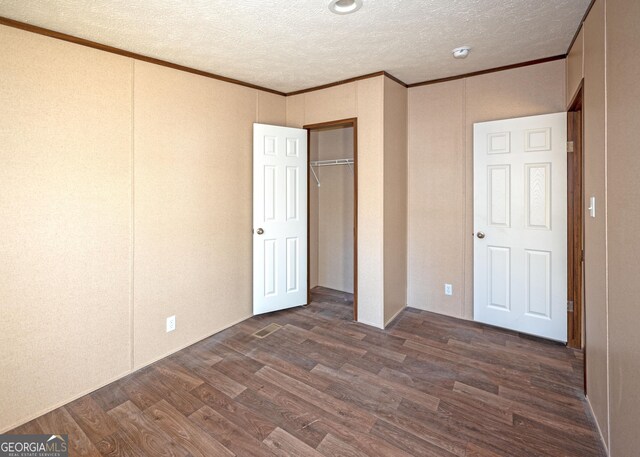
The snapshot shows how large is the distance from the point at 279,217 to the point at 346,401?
79.6 inches

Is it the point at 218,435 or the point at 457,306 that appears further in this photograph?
the point at 457,306

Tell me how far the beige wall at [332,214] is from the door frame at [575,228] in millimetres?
2313

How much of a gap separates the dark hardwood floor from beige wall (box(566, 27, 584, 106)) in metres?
2.14

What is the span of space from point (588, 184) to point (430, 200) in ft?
5.27

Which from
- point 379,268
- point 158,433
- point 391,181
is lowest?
point 158,433

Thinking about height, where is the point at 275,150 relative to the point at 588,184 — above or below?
above

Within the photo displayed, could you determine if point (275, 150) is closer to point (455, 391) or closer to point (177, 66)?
point (177, 66)

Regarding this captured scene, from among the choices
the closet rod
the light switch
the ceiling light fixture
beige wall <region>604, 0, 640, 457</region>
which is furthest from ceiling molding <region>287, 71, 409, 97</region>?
the light switch

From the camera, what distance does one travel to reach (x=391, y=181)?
329 cm

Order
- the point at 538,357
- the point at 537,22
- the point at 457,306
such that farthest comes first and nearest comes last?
the point at 457,306, the point at 538,357, the point at 537,22

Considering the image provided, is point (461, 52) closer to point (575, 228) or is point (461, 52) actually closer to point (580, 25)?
point (580, 25)

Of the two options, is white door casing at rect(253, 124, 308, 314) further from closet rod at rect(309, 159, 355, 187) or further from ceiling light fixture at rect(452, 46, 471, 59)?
ceiling light fixture at rect(452, 46, 471, 59)

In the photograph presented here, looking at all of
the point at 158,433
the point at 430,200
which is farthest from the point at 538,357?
the point at 158,433

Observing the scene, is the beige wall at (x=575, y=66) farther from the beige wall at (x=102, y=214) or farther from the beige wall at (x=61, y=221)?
the beige wall at (x=61, y=221)
